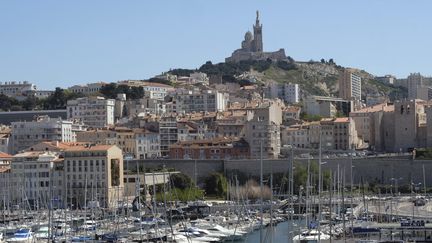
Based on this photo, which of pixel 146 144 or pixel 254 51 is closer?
pixel 146 144

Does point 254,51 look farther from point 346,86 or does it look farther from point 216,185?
point 216,185

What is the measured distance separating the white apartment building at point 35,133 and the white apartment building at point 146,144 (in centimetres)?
638

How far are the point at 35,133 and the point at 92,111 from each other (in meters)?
12.0

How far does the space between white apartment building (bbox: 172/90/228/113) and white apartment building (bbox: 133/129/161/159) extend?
18522mm

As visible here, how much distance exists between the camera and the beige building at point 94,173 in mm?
61281

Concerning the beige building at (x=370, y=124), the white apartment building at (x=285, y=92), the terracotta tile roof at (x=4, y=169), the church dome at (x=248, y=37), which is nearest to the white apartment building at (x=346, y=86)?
the white apartment building at (x=285, y=92)

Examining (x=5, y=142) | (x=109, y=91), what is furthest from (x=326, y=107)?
(x=5, y=142)

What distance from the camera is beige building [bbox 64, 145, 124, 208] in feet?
201

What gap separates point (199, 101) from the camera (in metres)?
102

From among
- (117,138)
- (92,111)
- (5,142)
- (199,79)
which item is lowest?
(5,142)

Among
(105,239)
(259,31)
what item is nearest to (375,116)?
(105,239)

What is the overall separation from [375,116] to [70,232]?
47.7m

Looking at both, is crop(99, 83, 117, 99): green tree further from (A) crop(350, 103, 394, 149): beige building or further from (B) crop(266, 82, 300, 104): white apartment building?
(A) crop(350, 103, 394, 149): beige building

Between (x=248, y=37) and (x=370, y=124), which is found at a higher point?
(x=248, y=37)
